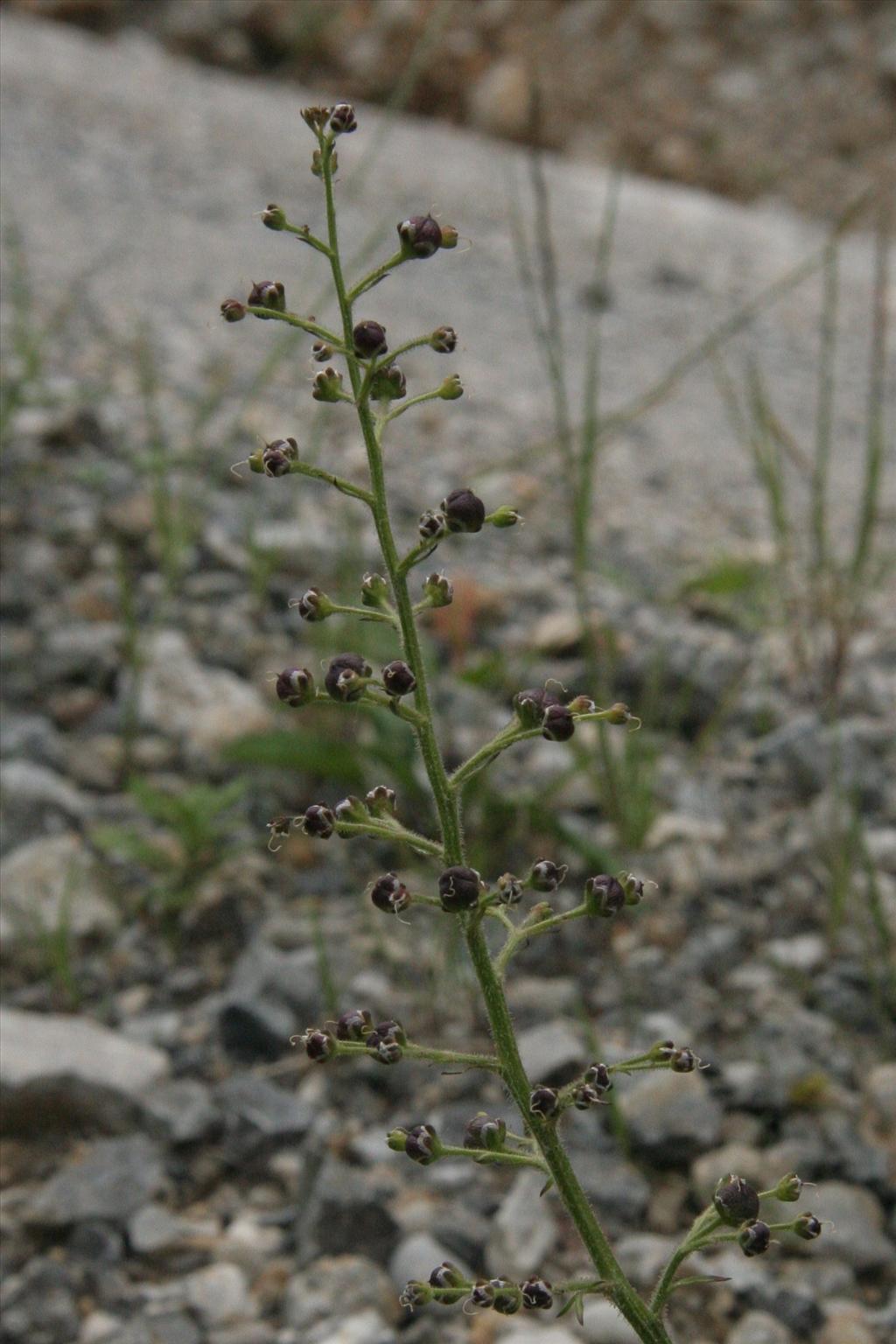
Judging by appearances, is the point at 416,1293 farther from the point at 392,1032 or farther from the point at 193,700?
the point at 193,700

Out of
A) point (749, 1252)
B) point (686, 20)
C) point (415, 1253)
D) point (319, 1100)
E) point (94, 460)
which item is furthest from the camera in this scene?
point (686, 20)

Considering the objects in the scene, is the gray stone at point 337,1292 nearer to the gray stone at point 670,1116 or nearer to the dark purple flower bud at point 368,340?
the gray stone at point 670,1116

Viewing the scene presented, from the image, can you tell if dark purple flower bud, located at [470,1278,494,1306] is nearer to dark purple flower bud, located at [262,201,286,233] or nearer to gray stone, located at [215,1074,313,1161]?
dark purple flower bud, located at [262,201,286,233]

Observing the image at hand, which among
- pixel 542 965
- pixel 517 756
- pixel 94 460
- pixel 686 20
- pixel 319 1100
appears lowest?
pixel 319 1100

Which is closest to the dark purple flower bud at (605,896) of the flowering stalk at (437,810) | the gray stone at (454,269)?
the flowering stalk at (437,810)

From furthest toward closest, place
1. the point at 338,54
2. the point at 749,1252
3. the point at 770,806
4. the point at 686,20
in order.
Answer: the point at 686,20 < the point at 338,54 < the point at 770,806 < the point at 749,1252

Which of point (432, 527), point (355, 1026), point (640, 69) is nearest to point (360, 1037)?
point (355, 1026)

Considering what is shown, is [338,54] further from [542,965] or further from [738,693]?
[542,965]

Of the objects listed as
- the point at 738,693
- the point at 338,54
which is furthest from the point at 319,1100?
the point at 338,54

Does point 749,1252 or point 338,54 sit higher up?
point 338,54
